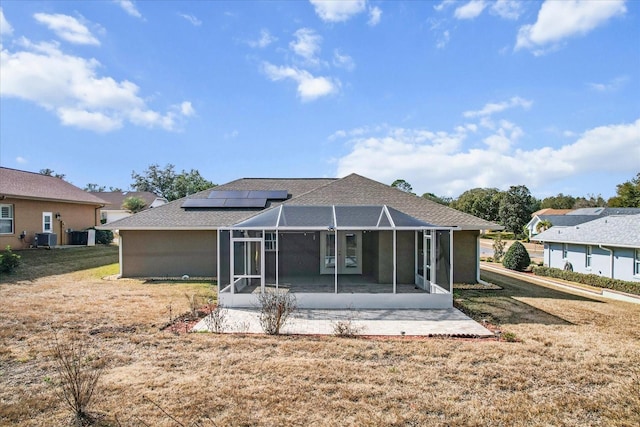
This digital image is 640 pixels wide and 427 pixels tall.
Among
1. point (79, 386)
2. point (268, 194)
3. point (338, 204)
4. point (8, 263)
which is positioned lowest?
point (79, 386)

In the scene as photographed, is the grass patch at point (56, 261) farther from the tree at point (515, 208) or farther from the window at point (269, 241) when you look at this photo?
the tree at point (515, 208)

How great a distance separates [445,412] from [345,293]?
19.9 feet

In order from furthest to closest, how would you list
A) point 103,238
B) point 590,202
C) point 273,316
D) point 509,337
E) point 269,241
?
1. point 590,202
2. point 103,238
3. point 269,241
4. point 273,316
5. point 509,337

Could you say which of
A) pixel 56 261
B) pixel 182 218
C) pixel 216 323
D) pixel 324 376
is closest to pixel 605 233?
pixel 324 376

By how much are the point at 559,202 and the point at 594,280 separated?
80.0 meters

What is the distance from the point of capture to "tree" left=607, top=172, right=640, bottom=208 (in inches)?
2048

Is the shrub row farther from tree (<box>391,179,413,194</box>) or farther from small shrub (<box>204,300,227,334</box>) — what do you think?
tree (<box>391,179,413,194</box>)

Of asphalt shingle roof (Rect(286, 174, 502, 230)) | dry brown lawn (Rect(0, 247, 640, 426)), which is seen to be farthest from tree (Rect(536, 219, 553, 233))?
dry brown lawn (Rect(0, 247, 640, 426))

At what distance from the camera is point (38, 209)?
66.2 feet

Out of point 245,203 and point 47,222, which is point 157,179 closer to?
point 47,222

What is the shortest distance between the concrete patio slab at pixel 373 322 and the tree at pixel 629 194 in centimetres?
6161

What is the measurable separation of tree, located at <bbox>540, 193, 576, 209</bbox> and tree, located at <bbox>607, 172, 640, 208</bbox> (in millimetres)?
24773

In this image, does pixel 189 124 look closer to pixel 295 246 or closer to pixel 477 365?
pixel 295 246

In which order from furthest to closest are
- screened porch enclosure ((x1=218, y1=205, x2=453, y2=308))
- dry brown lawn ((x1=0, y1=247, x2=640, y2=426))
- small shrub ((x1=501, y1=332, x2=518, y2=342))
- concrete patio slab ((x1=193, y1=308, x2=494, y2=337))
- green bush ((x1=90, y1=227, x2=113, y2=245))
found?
1. green bush ((x1=90, y1=227, x2=113, y2=245))
2. screened porch enclosure ((x1=218, y1=205, x2=453, y2=308))
3. concrete patio slab ((x1=193, y1=308, x2=494, y2=337))
4. small shrub ((x1=501, y1=332, x2=518, y2=342))
5. dry brown lawn ((x1=0, y1=247, x2=640, y2=426))
